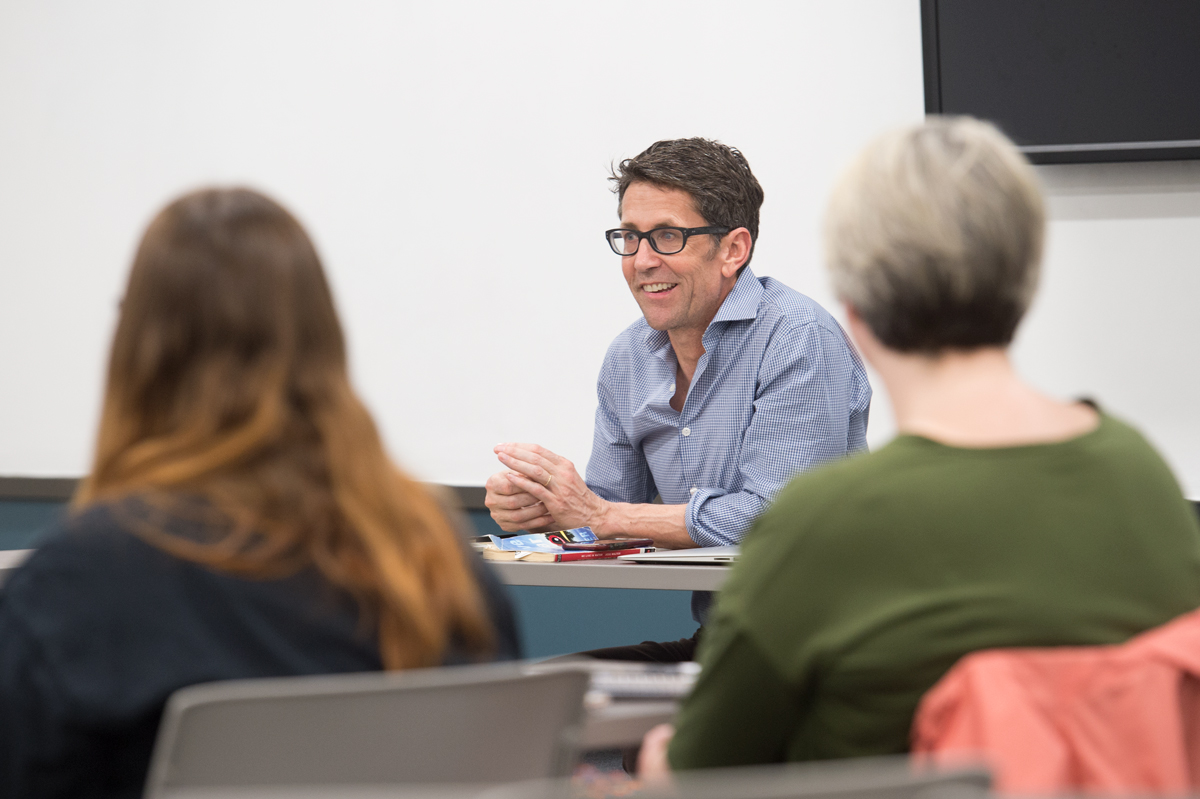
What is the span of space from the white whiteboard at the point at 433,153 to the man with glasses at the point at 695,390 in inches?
24.8

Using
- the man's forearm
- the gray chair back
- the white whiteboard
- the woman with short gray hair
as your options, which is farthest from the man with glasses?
the gray chair back

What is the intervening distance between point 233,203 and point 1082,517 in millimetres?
808

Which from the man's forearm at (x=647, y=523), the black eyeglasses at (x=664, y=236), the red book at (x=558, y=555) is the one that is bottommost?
the man's forearm at (x=647, y=523)

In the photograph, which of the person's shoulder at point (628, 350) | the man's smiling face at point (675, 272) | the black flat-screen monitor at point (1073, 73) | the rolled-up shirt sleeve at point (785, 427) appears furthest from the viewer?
the black flat-screen monitor at point (1073, 73)

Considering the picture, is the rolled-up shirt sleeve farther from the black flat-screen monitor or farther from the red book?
the black flat-screen monitor

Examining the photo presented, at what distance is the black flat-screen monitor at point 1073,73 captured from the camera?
113 inches

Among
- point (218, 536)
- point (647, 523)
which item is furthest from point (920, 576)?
point (647, 523)

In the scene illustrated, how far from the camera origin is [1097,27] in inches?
115

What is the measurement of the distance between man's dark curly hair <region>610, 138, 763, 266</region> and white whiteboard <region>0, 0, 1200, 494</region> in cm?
56

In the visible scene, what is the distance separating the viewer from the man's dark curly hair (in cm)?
262

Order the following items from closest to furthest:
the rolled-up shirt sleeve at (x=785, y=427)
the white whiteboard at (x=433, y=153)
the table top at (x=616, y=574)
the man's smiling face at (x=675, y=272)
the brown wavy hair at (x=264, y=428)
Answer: the brown wavy hair at (x=264, y=428), the table top at (x=616, y=574), the rolled-up shirt sleeve at (x=785, y=427), the man's smiling face at (x=675, y=272), the white whiteboard at (x=433, y=153)

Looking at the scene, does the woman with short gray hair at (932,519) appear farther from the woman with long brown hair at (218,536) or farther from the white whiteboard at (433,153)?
the white whiteboard at (433,153)

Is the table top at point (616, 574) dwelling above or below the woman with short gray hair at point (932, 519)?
below

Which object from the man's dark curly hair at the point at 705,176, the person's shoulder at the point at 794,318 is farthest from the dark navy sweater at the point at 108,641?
the man's dark curly hair at the point at 705,176
